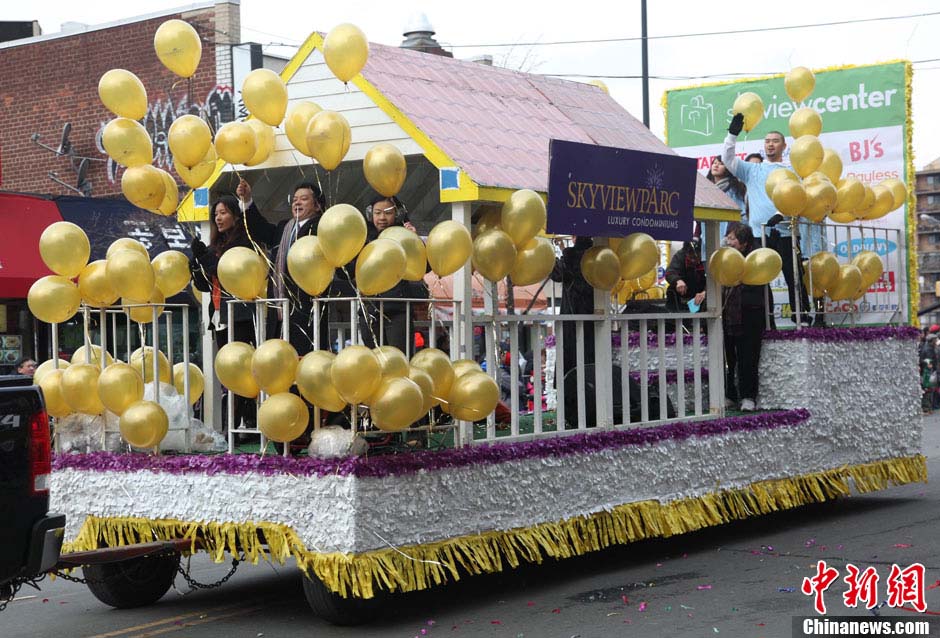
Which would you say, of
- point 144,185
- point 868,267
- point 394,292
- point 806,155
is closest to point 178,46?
point 144,185

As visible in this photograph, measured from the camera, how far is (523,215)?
7.35 meters

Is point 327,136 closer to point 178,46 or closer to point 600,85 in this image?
point 178,46

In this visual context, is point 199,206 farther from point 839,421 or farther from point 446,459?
point 839,421

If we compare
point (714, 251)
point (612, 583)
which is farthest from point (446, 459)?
point (714, 251)

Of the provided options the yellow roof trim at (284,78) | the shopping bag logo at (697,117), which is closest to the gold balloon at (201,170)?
the yellow roof trim at (284,78)

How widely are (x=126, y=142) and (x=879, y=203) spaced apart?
21.8ft

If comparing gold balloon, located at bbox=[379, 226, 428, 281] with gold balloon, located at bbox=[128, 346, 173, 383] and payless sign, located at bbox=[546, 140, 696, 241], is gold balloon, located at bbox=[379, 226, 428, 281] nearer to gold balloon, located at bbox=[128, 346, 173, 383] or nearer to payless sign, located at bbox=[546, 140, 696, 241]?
payless sign, located at bbox=[546, 140, 696, 241]

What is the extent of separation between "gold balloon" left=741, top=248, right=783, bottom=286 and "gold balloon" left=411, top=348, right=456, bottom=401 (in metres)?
3.48

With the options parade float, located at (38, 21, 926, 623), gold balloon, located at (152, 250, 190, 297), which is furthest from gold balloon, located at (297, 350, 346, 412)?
gold balloon, located at (152, 250, 190, 297)

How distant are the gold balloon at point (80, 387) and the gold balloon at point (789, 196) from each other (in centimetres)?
545

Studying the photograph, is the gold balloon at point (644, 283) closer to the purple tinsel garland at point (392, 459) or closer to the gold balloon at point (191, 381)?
the purple tinsel garland at point (392, 459)

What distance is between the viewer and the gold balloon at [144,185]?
7.46m

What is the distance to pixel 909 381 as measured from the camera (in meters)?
11.2

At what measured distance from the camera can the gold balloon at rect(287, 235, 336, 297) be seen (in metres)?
6.60
